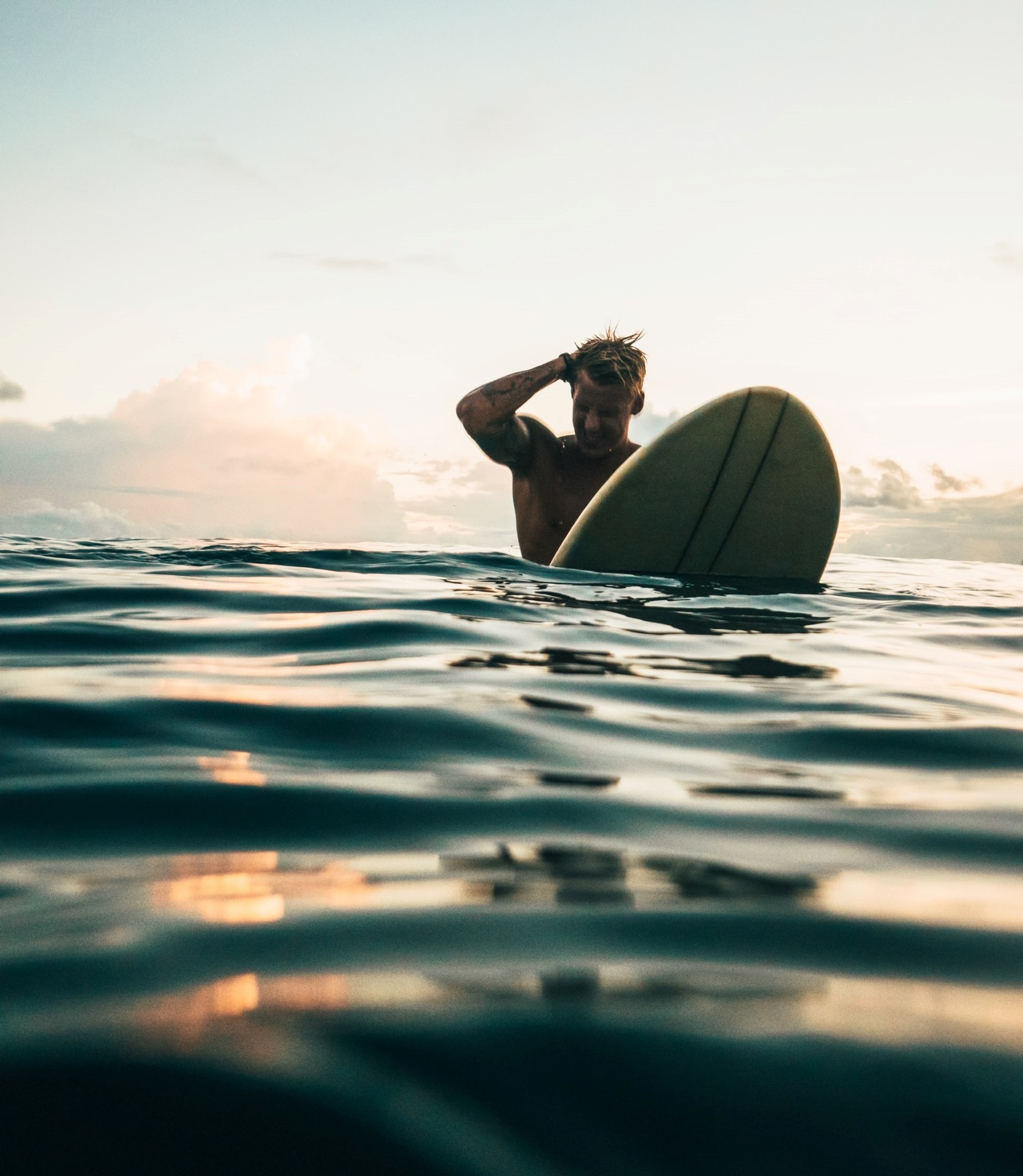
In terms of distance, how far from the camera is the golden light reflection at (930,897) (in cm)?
84

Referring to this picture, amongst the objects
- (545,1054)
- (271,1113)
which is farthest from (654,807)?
(271,1113)

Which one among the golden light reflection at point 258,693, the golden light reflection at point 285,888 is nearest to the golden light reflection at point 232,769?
the golden light reflection at point 285,888

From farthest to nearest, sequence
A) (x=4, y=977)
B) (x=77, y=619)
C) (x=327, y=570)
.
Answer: (x=327, y=570) → (x=77, y=619) → (x=4, y=977)

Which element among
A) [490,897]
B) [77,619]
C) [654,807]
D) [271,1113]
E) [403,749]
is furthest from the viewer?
[77,619]

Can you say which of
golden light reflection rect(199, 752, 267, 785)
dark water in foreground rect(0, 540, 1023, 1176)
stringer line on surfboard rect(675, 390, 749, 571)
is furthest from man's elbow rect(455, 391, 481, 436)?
golden light reflection rect(199, 752, 267, 785)

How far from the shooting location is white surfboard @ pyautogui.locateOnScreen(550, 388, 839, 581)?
4801 millimetres

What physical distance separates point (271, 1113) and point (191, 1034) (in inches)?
4.1

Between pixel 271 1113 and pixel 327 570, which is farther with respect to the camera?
pixel 327 570

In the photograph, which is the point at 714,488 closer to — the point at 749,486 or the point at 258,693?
the point at 749,486

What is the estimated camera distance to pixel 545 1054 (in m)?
0.58

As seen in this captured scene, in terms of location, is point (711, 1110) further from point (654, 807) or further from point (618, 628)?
point (618, 628)

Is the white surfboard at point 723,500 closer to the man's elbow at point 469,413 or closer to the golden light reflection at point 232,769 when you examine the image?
the man's elbow at point 469,413

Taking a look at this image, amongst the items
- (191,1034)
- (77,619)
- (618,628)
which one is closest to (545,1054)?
(191,1034)

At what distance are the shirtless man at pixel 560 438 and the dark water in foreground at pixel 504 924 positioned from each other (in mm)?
3424
